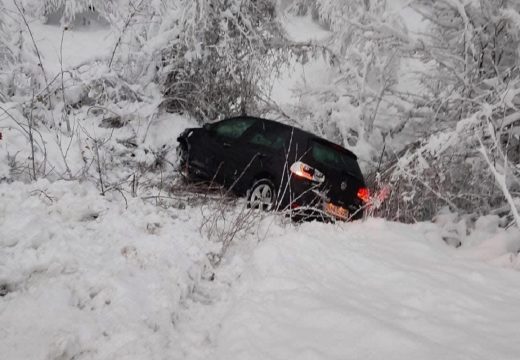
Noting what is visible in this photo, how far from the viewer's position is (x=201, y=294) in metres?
3.46

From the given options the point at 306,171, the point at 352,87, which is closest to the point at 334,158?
the point at 306,171

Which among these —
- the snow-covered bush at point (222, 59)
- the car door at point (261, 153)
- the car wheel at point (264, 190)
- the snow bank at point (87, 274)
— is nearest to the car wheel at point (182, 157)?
the car door at point (261, 153)

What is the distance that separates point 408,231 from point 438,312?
3154 mm

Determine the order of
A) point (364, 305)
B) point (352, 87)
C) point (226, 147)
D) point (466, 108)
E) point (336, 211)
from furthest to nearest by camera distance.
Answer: point (352, 87)
point (466, 108)
point (226, 147)
point (336, 211)
point (364, 305)

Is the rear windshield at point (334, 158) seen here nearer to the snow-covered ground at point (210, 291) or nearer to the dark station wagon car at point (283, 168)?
the dark station wagon car at point (283, 168)

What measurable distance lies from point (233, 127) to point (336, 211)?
2.37m

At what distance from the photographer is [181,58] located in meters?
10.7

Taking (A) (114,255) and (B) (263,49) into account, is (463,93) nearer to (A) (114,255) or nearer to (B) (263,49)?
(B) (263,49)

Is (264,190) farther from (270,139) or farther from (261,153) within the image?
(270,139)

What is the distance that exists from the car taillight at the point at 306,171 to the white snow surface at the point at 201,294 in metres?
1.83

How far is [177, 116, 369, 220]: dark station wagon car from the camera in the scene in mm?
6648

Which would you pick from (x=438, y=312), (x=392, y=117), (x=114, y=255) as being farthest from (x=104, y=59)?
(x=438, y=312)

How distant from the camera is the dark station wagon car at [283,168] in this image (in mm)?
6648

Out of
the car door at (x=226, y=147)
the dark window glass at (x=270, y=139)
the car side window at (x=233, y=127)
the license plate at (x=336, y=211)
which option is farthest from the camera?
the car side window at (x=233, y=127)
